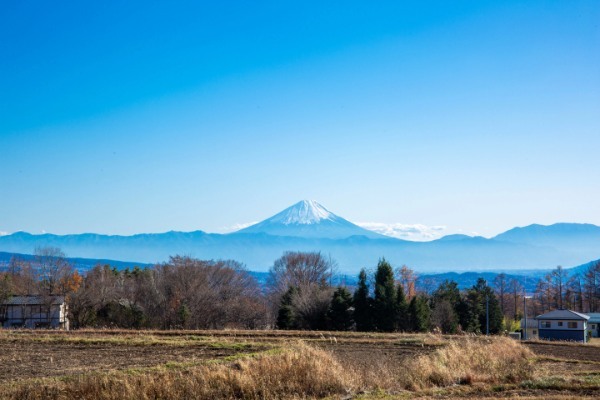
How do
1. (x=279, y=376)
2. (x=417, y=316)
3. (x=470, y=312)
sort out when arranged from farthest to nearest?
(x=470, y=312) < (x=417, y=316) < (x=279, y=376)

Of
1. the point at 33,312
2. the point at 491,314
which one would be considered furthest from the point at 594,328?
the point at 33,312

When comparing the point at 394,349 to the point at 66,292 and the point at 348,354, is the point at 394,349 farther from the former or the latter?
the point at 66,292

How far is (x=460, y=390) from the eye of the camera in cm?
1341

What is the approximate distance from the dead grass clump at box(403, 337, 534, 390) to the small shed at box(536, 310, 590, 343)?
41459 mm

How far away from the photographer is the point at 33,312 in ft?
168

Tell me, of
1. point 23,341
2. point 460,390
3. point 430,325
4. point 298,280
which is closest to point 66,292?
point 298,280

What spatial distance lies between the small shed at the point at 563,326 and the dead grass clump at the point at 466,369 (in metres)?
41.5

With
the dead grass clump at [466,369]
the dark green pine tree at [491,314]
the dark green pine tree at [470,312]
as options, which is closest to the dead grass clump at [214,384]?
the dead grass clump at [466,369]

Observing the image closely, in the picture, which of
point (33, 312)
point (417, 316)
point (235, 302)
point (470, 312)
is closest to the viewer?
point (417, 316)

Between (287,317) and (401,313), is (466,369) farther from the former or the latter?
(287,317)

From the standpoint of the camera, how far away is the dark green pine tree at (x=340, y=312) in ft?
145

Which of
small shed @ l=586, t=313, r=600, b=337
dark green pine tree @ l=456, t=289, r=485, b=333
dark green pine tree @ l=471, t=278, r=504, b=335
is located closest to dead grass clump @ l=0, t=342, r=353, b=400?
dark green pine tree @ l=456, t=289, r=485, b=333

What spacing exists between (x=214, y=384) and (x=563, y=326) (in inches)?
2054

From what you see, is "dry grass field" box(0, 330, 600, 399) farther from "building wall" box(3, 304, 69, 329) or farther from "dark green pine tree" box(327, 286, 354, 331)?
"building wall" box(3, 304, 69, 329)
